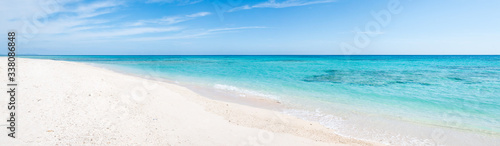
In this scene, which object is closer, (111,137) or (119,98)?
(111,137)

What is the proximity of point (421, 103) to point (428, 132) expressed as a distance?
417 cm

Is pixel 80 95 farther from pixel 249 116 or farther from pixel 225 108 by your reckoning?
pixel 249 116

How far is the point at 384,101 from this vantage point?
10.3 m

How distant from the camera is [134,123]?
554 centimetres

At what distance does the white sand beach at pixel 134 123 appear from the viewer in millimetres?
4520

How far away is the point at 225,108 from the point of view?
8.26 m

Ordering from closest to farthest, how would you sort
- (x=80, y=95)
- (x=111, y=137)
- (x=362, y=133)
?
1. (x=111, y=137)
2. (x=362, y=133)
3. (x=80, y=95)

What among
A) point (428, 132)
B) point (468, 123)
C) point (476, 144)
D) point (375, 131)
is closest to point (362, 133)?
point (375, 131)

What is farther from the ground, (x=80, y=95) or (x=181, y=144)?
(x=80, y=95)

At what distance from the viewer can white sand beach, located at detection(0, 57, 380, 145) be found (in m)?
4.52

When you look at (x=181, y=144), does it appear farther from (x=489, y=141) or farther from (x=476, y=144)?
(x=489, y=141)

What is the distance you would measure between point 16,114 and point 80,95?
2.16 m

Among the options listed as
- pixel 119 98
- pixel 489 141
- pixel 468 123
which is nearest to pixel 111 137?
pixel 119 98

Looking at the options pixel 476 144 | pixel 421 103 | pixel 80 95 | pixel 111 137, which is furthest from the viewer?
pixel 421 103
